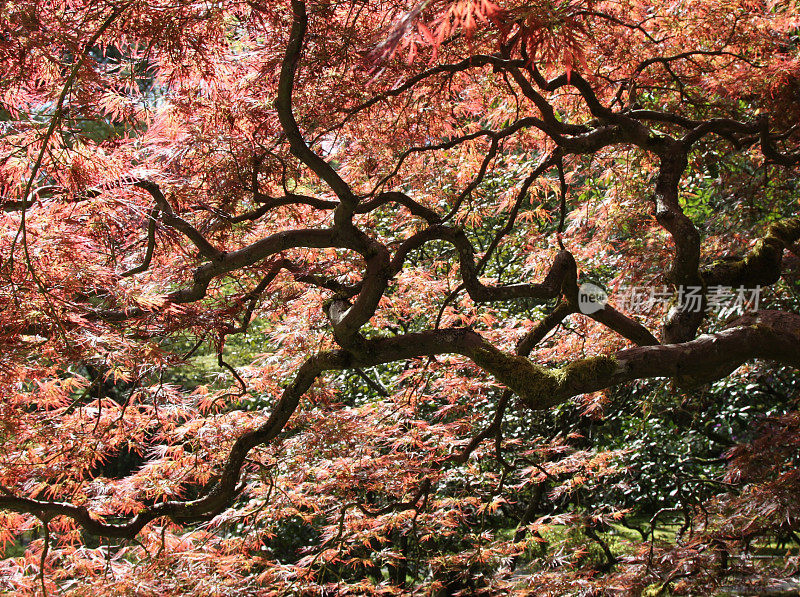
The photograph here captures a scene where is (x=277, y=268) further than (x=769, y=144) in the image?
No

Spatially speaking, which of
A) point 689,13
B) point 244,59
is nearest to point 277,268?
point 244,59

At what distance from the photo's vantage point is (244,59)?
2963 mm

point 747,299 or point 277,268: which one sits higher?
point 277,268

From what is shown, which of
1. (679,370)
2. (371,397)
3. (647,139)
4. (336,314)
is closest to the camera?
(679,370)

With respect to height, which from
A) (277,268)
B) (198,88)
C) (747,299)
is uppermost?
(198,88)

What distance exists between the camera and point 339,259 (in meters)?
3.52

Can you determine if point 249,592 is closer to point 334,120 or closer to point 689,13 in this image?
point 334,120

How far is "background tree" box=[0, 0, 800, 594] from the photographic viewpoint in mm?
2254

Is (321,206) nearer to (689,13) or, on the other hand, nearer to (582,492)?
(689,13)

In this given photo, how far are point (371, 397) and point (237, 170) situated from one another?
2.63 metres

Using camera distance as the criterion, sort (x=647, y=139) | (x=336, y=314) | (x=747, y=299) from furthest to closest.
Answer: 1. (x=747, y=299)
2. (x=647, y=139)
3. (x=336, y=314)

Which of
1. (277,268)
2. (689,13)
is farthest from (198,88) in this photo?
(689,13)

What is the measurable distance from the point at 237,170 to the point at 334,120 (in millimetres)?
471

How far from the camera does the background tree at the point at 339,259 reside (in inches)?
88.7
